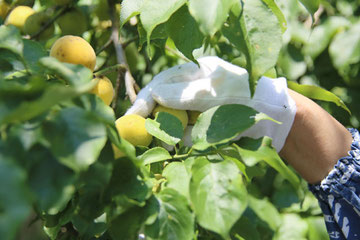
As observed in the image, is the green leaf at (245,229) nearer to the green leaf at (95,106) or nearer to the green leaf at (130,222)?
the green leaf at (130,222)

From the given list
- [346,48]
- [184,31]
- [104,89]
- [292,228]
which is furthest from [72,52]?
[346,48]

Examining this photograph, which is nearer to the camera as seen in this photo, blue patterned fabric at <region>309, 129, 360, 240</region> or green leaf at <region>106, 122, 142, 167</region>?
green leaf at <region>106, 122, 142, 167</region>

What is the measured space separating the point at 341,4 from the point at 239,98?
1.15m

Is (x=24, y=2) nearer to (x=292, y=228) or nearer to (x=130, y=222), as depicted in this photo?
(x=130, y=222)

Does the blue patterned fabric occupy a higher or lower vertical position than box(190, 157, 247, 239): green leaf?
lower

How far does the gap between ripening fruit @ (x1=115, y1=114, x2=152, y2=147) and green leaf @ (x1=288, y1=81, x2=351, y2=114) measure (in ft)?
1.18

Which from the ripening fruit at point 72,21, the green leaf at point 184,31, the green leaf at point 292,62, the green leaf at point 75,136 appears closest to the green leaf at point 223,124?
the green leaf at point 184,31

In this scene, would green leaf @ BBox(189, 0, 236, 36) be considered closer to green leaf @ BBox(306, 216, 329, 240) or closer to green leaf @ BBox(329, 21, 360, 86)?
green leaf @ BBox(306, 216, 329, 240)

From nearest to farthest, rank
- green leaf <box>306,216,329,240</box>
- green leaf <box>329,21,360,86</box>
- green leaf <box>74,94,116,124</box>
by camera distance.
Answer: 1. green leaf <box>74,94,116,124</box>
2. green leaf <box>306,216,329,240</box>
3. green leaf <box>329,21,360,86</box>

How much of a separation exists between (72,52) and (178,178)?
277 mm

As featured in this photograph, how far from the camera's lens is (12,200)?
13.3 inches

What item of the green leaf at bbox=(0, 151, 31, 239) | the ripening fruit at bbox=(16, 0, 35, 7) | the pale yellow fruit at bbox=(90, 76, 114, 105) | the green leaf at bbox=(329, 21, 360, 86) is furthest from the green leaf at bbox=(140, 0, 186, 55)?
the green leaf at bbox=(329, 21, 360, 86)

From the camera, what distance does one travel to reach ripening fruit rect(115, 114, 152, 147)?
718 mm

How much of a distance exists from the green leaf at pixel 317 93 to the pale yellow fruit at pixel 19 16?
68 cm
